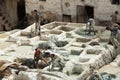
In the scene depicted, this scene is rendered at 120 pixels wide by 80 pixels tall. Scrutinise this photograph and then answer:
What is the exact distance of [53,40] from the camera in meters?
33.5

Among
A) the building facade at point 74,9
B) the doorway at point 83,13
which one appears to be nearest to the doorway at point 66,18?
the building facade at point 74,9

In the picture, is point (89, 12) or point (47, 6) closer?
point (89, 12)

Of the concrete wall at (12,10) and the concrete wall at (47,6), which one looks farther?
the concrete wall at (12,10)

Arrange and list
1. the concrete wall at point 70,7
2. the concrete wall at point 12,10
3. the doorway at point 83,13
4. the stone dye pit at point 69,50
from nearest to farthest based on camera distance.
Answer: the stone dye pit at point 69,50, the concrete wall at point 70,7, the doorway at point 83,13, the concrete wall at point 12,10

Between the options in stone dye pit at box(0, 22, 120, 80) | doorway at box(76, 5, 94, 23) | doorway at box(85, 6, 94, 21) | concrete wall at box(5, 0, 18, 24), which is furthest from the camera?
concrete wall at box(5, 0, 18, 24)

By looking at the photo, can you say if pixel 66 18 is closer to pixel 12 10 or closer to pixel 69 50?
pixel 12 10

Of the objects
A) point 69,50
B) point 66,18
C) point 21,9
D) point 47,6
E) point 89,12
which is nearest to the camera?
point 69,50

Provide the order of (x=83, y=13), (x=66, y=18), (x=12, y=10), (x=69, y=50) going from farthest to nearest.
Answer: (x=12, y=10)
(x=66, y=18)
(x=83, y=13)
(x=69, y=50)

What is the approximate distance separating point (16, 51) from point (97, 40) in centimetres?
618

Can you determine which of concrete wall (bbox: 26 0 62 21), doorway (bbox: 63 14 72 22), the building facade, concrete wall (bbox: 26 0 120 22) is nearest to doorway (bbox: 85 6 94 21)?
the building facade

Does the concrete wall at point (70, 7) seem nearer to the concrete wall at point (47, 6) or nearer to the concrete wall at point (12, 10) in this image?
the concrete wall at point (47, 6)

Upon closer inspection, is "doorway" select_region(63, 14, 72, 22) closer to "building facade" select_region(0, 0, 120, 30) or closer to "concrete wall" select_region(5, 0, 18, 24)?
"building facade" select_region(0, 0, 120, 30)

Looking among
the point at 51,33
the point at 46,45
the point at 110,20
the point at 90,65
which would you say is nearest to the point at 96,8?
the point at 110,20

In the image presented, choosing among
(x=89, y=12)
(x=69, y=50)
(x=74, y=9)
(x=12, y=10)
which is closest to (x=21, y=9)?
(x=12, y=10)
